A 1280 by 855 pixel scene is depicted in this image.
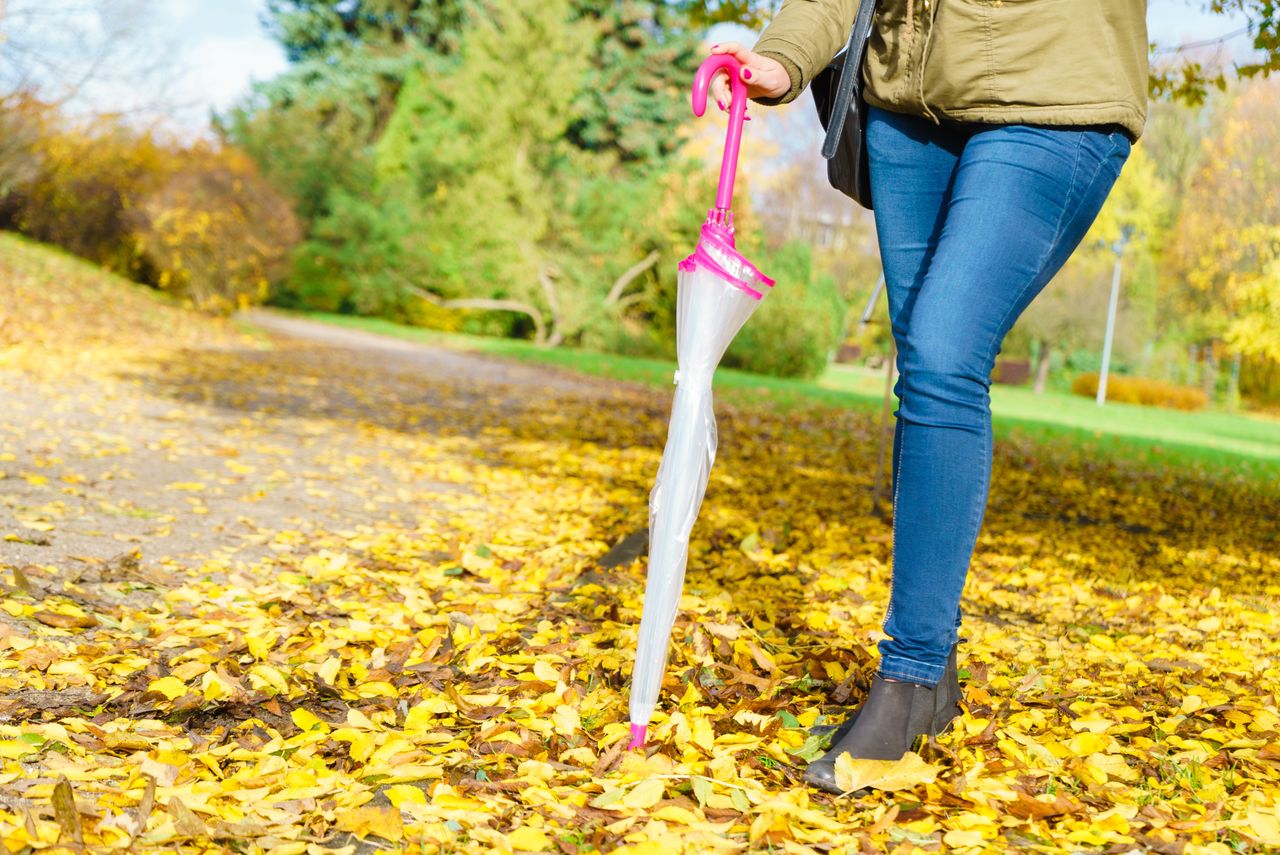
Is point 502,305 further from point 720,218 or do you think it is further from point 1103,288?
point 720,218

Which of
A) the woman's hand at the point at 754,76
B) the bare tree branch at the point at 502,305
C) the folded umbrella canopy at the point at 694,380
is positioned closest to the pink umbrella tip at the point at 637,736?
the folded umbrella canopy at the point at 694,380

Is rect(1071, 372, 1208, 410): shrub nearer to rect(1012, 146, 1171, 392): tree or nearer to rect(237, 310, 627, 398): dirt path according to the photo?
rect(1012, 146, 1171, 392): tree

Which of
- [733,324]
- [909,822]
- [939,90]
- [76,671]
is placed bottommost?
[76,671]

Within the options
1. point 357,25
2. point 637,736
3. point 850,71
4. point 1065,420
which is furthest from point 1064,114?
point 357,25

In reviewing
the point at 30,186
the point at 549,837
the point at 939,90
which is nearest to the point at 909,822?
the point at 549,837

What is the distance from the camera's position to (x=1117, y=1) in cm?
195

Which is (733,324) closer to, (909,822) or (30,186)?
(909,822)

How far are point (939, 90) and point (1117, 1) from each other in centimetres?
35

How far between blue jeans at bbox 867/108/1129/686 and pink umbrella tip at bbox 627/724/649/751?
18.5 inches

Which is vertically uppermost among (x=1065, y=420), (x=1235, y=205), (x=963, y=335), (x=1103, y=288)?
(x=1235, y=205)

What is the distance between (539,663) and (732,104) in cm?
135

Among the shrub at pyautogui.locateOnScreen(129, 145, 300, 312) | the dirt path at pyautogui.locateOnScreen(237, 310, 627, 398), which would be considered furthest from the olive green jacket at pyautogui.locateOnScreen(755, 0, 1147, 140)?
the shrub at pyautogui.locateOnScreen(129, 145, 300, 312)

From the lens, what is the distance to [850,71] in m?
2.10

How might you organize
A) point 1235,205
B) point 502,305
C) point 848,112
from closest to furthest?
point 848,112, point 1235,205, point 502,305
